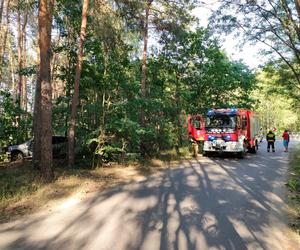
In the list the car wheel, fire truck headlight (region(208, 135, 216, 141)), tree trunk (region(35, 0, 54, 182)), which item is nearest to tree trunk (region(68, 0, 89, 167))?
tree trunk (region(35, 0, 54, 182))

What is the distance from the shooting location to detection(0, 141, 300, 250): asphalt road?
6527 mm

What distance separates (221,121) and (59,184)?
1234cm

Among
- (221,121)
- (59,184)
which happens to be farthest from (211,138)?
(59,184)

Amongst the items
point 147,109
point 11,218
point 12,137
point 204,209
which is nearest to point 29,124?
point 12,137

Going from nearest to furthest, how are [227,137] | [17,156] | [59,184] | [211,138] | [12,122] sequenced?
[59,184] < [227,137] < [211,138] < [17,156] < [12,122]

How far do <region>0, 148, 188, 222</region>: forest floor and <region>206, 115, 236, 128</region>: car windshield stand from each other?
18.4 ft

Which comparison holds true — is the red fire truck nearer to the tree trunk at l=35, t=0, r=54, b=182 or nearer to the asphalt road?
the asphalt road

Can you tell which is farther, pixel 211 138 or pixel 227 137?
pixel 211 138

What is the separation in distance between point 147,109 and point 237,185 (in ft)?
25.4

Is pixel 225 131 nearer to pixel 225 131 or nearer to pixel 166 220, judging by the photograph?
pixel 225 131

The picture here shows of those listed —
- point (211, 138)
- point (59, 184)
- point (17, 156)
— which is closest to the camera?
point (59, 184)

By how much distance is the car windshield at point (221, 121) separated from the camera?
20844 millimetres

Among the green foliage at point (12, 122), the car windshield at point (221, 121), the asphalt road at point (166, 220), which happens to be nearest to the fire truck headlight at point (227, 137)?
the car windshield at point (221, 121)

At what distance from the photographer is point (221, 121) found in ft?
69.2
